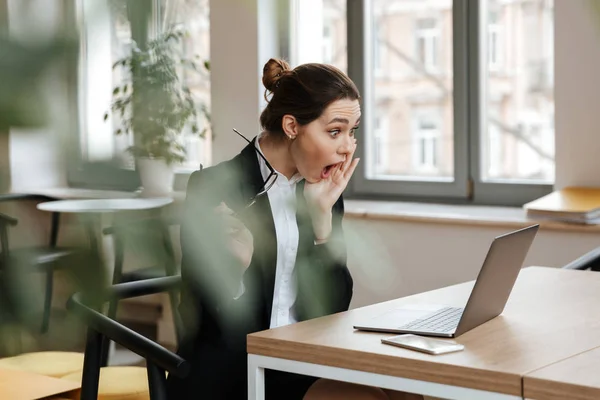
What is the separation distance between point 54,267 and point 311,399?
1.58 m

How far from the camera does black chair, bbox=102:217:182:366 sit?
250mm

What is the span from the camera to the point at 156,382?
181 cm

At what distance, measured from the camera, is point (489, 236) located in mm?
3158

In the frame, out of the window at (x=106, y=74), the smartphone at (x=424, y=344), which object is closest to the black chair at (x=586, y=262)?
the smartphone at (x=424, y=344)

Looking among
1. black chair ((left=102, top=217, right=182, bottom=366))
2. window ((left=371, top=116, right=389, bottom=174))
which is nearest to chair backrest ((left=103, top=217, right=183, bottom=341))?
black chair ((left=102, top=217, right=182, bottom=366))

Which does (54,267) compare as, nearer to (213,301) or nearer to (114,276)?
(114,276)

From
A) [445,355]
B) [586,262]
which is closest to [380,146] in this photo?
[586,262]

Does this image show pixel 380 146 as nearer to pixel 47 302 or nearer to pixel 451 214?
pixel 451 214

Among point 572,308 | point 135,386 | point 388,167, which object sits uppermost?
point 388,167

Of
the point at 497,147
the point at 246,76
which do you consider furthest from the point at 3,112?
the point at 497,147

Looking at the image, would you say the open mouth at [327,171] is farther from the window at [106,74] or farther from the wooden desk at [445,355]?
the window at [106,74]

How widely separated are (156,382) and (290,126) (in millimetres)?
588

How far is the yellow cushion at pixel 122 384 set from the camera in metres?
2.06

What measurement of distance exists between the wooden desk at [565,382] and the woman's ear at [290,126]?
781 millimetres
